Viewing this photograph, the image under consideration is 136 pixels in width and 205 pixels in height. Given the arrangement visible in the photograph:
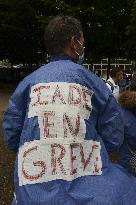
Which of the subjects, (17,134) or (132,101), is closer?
(17,134)

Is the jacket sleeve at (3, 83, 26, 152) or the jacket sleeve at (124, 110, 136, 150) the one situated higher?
the jacket sleeve at (3, 83, 26, 152)

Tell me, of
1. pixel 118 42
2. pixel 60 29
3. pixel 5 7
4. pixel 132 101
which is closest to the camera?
pixel 60 29

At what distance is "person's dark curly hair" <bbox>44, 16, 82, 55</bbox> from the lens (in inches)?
115

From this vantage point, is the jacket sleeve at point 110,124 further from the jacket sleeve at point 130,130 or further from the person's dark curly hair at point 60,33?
the jacket sleeve at point 130,130

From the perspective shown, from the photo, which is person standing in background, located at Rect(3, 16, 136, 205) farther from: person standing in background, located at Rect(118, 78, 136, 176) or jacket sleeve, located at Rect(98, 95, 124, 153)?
person standing in background, located at Rect(118, 78, 136, 176)

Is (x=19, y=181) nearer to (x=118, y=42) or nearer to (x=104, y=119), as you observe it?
(x=104, y=119)

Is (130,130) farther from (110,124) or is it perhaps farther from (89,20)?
(89,20)

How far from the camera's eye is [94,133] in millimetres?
2793

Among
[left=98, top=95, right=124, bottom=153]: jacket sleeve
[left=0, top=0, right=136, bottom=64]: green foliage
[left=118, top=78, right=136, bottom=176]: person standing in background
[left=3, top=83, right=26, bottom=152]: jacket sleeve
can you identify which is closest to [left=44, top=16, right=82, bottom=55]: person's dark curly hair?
[left=3, top=83, right=26, bottom=152]: jacket sleeve

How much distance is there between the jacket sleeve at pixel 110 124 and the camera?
284 centimetres

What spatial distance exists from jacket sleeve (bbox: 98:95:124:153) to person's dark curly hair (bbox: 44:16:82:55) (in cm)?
38

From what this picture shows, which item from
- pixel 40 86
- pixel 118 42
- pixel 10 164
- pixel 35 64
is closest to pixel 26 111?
pixel 40 86

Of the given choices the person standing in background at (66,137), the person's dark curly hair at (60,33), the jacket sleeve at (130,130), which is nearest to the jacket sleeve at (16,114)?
the person standing in background at (66,137)

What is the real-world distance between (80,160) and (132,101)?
1.53 meters
